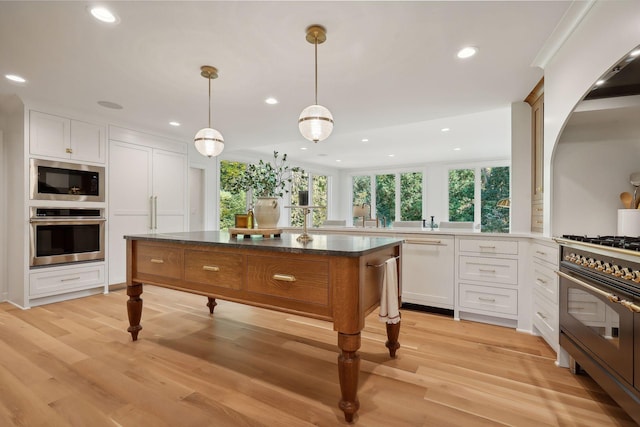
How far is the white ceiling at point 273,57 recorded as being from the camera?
6.15 feet

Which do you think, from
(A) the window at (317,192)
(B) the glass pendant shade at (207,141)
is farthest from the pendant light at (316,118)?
(A) the window at (317,192)

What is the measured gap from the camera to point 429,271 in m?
3.10

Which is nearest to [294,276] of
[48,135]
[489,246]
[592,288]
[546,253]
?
[592,288]

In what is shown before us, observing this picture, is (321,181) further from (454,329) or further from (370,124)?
(454,329)

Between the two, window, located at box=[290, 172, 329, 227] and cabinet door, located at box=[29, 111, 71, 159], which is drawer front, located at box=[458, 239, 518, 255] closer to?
cabinet door, located at box=[29, 111, 71, 159]

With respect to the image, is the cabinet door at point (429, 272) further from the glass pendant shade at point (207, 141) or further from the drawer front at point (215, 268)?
the glass pendant shade at point (207, 141)

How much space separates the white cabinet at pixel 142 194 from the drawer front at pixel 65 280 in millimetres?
186

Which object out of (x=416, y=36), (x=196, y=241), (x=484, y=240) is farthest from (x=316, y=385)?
(x=416, y=36)

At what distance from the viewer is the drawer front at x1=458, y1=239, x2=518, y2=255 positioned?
2.72 m

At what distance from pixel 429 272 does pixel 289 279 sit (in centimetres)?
200

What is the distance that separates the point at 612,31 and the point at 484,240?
1.74 metres

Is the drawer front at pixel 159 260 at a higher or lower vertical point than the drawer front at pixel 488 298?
higher

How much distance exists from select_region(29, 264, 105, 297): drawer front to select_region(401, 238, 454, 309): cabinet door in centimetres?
385

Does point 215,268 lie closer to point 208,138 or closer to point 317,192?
point 208,138
